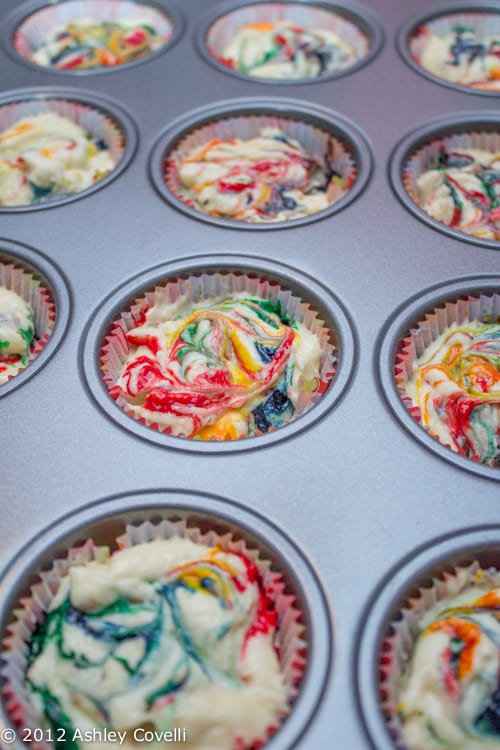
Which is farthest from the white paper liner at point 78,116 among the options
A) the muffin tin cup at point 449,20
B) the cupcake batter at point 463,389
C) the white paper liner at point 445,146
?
the cupcake batter at point 463,389

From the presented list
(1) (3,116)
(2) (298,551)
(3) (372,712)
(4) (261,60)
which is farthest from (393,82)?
(3) (372,712)

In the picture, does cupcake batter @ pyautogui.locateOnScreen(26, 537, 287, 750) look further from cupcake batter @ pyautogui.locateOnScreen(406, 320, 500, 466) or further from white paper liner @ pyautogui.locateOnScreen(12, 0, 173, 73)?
white paper liner @ pyautogui.locateOnScreen(12, 0, 173, 73)

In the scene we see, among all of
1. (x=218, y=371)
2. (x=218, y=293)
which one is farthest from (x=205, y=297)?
(x=218, y=371)

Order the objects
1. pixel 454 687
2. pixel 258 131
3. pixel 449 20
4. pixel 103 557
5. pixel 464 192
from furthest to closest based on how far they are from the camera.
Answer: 1. pixel 449 20
2. pixel 258 131
3. pixel 464 192
4. pixel 103 557
5. pixel 454 687

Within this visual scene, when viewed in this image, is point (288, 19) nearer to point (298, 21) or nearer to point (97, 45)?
point (298, 21)

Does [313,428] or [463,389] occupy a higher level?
[463,389]

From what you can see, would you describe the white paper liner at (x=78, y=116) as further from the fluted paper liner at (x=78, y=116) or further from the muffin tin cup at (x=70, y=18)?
the muffin tin cup at (x=70, y=18)
